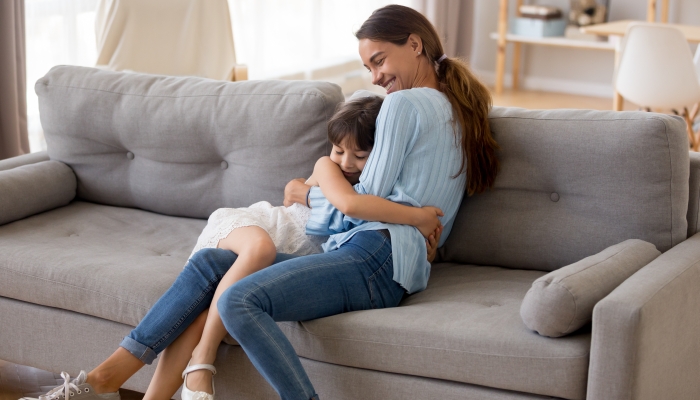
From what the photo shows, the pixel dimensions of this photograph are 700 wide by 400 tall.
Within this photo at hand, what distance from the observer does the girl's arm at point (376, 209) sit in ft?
5.83

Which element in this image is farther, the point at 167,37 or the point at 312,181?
the point at 167,37

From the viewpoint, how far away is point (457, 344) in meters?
1.58

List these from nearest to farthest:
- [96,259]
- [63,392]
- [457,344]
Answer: [457,344], [63,392], [96,259]

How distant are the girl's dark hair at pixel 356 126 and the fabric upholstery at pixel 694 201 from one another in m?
0.77

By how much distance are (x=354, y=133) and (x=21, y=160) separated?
128 cm

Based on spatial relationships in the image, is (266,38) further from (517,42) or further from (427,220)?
(427,220)

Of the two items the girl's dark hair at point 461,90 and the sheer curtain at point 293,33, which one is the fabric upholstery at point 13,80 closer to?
the sheer curtain at point 293,33

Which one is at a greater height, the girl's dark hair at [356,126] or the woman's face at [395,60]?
the woman's face at [395,60]

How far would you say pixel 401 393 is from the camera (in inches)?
65.0

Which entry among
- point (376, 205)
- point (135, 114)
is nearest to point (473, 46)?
point (135, 114)

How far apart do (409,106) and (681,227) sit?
0.70m

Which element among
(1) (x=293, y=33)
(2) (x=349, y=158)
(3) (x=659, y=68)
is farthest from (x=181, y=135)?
(1) (x=293, y=33)

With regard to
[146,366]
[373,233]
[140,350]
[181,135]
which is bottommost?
[146,366]

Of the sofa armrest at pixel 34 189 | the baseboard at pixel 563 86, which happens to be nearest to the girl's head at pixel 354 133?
the sofa armrest at pixel 34 189
